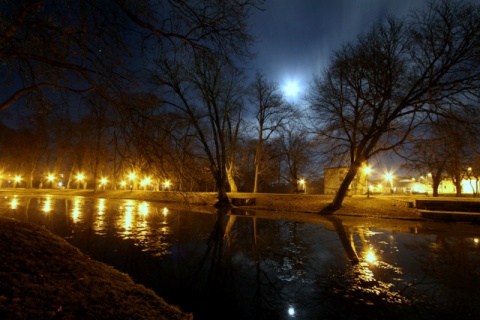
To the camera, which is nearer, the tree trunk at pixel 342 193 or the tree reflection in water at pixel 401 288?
the tree reflection in water at pixel 401 288

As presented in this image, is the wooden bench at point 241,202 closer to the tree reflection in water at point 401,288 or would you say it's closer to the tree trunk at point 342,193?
the tree trunk at point 342,193

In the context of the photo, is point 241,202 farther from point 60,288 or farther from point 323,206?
point 60,288

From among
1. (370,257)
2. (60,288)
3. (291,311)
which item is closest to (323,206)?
(370,257)

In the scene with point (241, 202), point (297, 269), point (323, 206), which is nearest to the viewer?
point (297, 269)

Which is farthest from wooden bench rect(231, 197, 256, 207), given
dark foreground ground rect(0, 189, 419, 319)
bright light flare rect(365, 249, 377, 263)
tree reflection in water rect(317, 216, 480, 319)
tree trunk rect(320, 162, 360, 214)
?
dark foreground ground rect(0, 189, 419, 319)

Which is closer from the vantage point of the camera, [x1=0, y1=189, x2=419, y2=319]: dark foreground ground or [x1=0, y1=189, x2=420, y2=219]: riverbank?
[x1=0, y1=189, x2=419, y2=319]: dark foreground ground

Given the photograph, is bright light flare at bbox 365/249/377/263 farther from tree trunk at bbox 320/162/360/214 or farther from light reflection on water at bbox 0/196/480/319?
tree trunk at bbox 320/162/360/214

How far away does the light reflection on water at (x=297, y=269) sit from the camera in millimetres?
4801

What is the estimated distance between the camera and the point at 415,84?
57.7ft

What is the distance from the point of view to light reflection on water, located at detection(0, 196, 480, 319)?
4.80m

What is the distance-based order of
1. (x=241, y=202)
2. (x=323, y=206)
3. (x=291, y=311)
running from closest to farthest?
1. (x=291, y=311)
2. (x=323, y=206)
3. (x=241, y=202)

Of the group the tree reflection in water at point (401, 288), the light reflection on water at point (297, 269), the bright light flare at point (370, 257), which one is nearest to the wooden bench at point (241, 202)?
the light reflection on water at point (297, 269)

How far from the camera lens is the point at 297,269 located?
22.7 ft

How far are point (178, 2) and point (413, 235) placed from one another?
13186 mm
